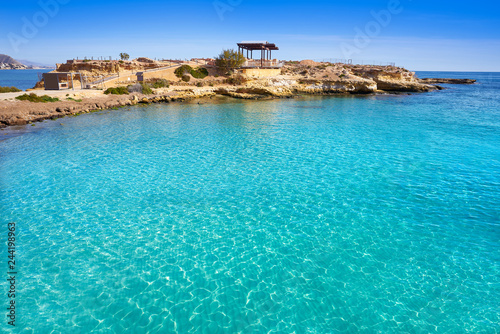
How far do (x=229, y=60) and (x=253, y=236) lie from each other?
60337 mm

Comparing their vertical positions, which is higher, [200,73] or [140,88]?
[200,73]

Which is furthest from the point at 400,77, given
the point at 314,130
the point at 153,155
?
the point at 153,155

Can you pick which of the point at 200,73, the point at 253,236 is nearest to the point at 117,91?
the point at 200,73

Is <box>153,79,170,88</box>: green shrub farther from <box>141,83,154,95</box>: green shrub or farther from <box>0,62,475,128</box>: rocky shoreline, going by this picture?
<box>141,83,154,95</box>: green shrub

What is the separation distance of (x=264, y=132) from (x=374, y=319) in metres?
23.4

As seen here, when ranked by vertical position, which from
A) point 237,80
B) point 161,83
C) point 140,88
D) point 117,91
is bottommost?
point 117,91

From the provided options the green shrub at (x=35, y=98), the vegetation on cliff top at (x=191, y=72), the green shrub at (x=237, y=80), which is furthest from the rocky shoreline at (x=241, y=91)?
the vegetation on cliff top at (x=191, y=72)

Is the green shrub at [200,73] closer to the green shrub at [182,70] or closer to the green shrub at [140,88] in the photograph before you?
the green shrub at [182,70]

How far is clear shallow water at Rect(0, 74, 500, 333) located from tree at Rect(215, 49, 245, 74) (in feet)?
150

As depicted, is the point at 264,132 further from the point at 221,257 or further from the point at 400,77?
the point at 400,77

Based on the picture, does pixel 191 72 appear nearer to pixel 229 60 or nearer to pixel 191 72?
pixel 191 72

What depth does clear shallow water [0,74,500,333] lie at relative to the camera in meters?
8.51

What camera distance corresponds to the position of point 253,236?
12.2 meters

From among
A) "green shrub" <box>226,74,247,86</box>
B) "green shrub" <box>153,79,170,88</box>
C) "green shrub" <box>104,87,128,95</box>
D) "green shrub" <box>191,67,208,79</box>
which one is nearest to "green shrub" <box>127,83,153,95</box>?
"green shrub" <box>104,87,128,95</box>
